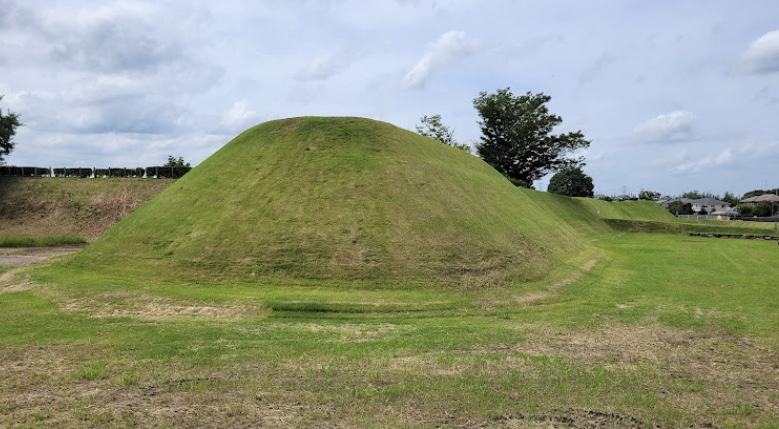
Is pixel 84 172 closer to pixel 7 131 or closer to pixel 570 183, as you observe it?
pixel 7 131

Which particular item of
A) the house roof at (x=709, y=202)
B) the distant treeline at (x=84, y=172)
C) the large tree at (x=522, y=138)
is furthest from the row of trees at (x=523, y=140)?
the house roof at (x=709, y=202)

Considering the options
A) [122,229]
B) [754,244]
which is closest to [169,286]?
[122,229]

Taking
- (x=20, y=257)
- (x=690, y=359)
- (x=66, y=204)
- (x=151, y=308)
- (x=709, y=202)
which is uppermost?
(x=709, y=202)

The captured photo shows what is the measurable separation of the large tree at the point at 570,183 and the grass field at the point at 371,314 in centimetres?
3718

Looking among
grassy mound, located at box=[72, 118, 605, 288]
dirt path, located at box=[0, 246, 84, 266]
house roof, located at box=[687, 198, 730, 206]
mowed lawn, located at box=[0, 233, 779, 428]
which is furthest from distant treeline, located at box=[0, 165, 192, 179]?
house roof, located at box=[687, 198, 730, 206]

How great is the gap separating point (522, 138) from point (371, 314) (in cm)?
6468

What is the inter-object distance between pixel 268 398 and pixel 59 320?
31.8ft

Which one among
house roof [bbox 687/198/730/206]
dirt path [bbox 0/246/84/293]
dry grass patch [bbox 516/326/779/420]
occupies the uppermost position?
house roof [bbox 687/198/730/206]

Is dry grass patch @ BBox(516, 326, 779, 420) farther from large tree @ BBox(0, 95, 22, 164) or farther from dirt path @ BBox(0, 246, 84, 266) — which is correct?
large tree @ BBox(0, 95, 22, 164)

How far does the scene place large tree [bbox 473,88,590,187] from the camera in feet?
253

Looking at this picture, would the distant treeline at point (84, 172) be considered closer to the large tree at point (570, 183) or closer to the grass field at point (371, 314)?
the grass field at point (371, 314)

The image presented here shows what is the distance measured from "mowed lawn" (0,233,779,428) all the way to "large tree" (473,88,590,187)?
57495 mm

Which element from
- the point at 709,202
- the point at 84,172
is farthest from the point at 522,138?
the point at 709,202

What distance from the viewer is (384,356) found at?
40.5ft
